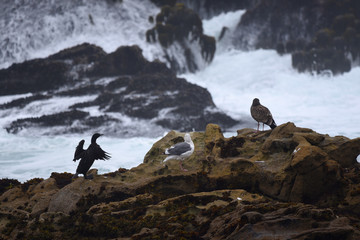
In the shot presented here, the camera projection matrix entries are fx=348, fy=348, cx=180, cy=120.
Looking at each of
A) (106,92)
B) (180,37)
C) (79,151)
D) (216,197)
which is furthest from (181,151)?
(180,37)

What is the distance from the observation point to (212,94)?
3266 centimetres

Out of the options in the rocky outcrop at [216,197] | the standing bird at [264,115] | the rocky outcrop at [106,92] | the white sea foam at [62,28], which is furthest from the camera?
the white sea foam at [62,28]

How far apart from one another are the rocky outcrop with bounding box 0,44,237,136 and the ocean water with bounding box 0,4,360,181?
3.36 feet

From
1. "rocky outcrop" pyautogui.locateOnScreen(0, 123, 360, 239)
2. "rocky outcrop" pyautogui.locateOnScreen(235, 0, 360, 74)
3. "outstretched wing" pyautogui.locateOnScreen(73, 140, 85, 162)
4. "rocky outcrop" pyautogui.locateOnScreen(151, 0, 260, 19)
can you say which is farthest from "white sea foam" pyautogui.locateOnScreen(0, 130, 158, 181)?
"rocky outcrop" pyautogui.locateOnScreen(151, 0, 260, 19)

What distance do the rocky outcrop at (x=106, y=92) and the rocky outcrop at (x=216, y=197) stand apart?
12.6 metres

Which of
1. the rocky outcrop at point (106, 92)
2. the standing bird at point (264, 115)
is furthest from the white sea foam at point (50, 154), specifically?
the standing bird at point (264, 115)

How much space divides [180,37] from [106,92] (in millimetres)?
12453

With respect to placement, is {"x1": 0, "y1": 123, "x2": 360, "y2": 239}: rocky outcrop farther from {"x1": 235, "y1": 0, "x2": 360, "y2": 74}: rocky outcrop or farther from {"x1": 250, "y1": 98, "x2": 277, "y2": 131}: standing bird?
{"x1": 235, "y1": 0, "x2": 360, "y2": 74}: rocky outcrop

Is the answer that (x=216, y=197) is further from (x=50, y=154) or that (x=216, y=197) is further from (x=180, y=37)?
(x=180, y=37)

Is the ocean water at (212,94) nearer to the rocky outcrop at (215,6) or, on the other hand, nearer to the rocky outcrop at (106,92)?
the rocky outcrop at (106,92)

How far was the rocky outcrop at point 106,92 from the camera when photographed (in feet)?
74.1

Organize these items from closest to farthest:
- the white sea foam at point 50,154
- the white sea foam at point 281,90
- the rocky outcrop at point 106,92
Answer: the white sea foam at point 50,154 < the rocky outcrop at point 106,92 < the white sea foam at point 281,90

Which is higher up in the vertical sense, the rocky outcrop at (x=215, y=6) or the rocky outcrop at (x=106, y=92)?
the rocky outcrop at (x=215, y=6)

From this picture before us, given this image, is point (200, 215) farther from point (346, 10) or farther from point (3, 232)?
point (346, 10)
